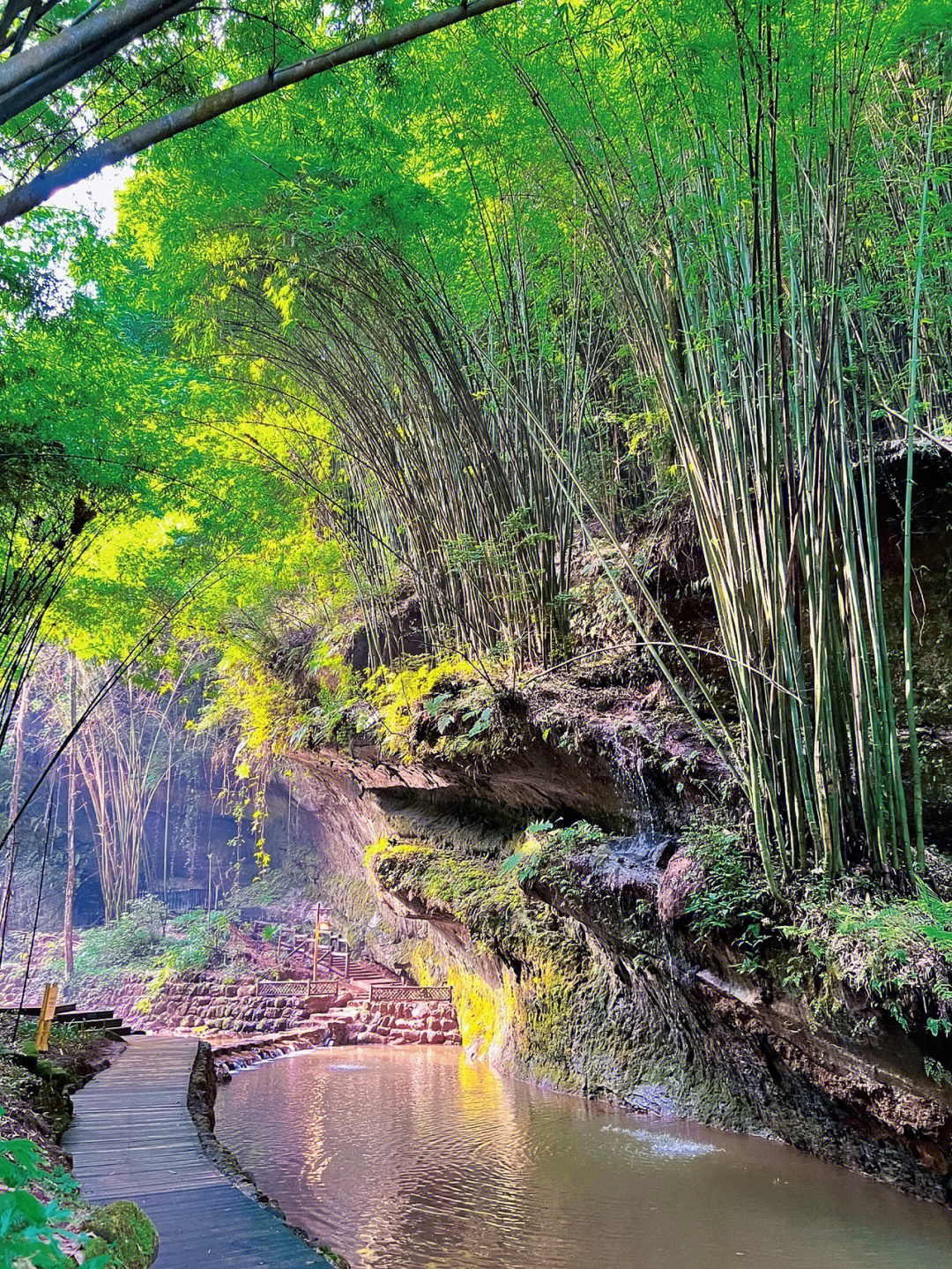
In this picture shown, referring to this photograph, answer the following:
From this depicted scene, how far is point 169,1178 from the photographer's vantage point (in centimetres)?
309

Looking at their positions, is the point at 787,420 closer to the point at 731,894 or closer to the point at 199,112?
the point at 731,894

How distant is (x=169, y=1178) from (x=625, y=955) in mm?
2457

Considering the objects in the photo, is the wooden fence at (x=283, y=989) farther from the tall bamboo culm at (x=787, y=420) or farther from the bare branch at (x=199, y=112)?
the bare branch at (x=199, y=112)

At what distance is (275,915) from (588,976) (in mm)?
9900

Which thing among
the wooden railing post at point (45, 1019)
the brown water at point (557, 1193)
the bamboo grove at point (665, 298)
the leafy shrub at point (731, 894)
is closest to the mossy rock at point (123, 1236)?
the brown water at point (557, 1193)

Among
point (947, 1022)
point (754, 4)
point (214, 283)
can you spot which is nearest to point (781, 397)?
point (754, 4)

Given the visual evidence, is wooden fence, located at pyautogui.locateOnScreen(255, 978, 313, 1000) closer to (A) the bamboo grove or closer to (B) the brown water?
(B) the brown water

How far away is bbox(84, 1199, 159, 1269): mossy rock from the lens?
6.24ft

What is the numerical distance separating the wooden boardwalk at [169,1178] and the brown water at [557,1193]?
17.3 inches

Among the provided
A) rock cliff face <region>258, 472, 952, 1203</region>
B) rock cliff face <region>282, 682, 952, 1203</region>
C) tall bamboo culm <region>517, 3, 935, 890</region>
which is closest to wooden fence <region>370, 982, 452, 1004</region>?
rock cliff face <region>282, 682, 952, 1203</region>

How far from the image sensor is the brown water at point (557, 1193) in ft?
9.54

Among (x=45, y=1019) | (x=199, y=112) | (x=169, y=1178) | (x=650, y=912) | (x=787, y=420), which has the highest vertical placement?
(x=787, y=420)

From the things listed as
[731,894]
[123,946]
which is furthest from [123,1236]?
[123,946]

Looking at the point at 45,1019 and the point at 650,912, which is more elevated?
the point at 650,912
